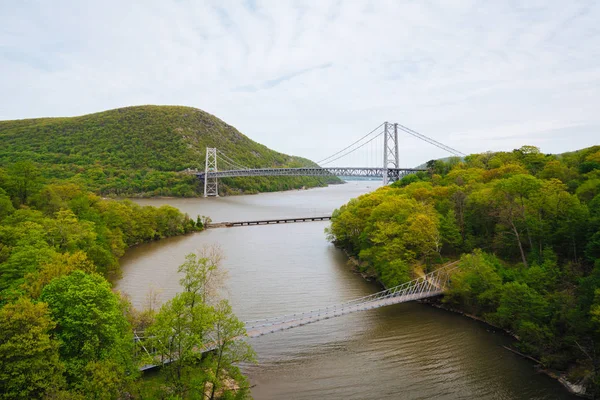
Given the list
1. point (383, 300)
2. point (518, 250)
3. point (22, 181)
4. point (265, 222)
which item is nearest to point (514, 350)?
point (383, 300)

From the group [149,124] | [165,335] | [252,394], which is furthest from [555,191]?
[149,124]

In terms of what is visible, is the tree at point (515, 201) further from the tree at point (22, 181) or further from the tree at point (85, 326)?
the tree at point (22, 181)

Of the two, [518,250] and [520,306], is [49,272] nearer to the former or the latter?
[520,306]

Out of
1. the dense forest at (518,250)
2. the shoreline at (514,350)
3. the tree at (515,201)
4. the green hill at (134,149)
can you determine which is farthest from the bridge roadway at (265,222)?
the green hill at (134,149)

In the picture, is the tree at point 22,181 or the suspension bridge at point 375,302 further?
the tree at point 22,181

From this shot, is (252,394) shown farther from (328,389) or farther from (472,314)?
(472,314)

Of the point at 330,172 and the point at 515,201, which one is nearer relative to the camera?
the point at 515,201
